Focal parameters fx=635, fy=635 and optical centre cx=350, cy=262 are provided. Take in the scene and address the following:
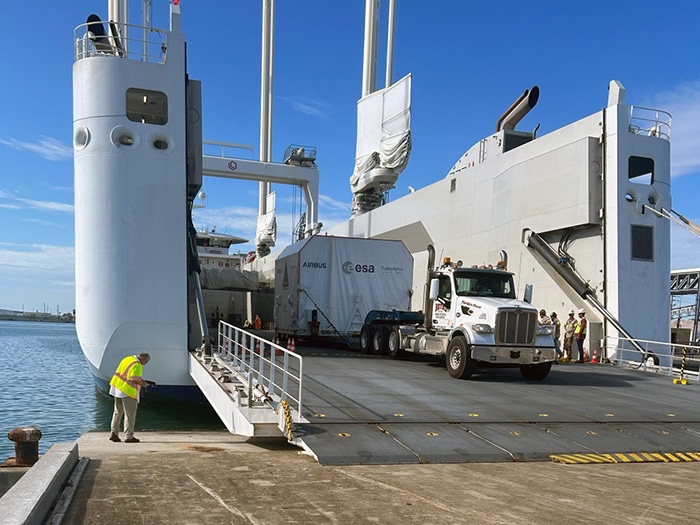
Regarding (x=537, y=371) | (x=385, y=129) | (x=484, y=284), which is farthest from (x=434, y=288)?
(x=385, y=129)

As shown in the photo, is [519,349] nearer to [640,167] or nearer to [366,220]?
[640,167]

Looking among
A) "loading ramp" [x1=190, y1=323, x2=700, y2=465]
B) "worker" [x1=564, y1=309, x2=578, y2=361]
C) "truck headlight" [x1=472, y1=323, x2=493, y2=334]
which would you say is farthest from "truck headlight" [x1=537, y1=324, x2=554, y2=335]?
"worker" [x1=564, y1=309, x2=578, y2=361]

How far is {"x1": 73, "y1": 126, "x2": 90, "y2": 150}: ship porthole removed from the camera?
47.0ft

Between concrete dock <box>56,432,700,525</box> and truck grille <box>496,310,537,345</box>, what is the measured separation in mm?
5007

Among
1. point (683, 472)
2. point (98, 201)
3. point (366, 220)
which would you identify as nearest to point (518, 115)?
point (366, 220)

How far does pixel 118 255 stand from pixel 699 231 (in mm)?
15757

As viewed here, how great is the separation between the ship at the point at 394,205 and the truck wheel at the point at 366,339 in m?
4.56

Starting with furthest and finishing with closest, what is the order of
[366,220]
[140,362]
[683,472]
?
[366,220], [140,362], [683,472]

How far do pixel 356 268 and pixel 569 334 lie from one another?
22.6ft

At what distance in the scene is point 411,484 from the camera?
6469 millimetres

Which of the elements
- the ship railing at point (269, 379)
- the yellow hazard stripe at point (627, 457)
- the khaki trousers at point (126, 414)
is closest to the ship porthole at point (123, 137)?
the ship railing at point (269, 379)

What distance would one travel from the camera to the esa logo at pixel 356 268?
20609 millimetres

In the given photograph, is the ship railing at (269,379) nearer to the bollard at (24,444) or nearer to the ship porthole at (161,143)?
the bollard at (24,444)

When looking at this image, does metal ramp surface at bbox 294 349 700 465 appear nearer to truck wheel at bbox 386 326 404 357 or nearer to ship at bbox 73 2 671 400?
truck wheel at bbox 386 326 404 357
